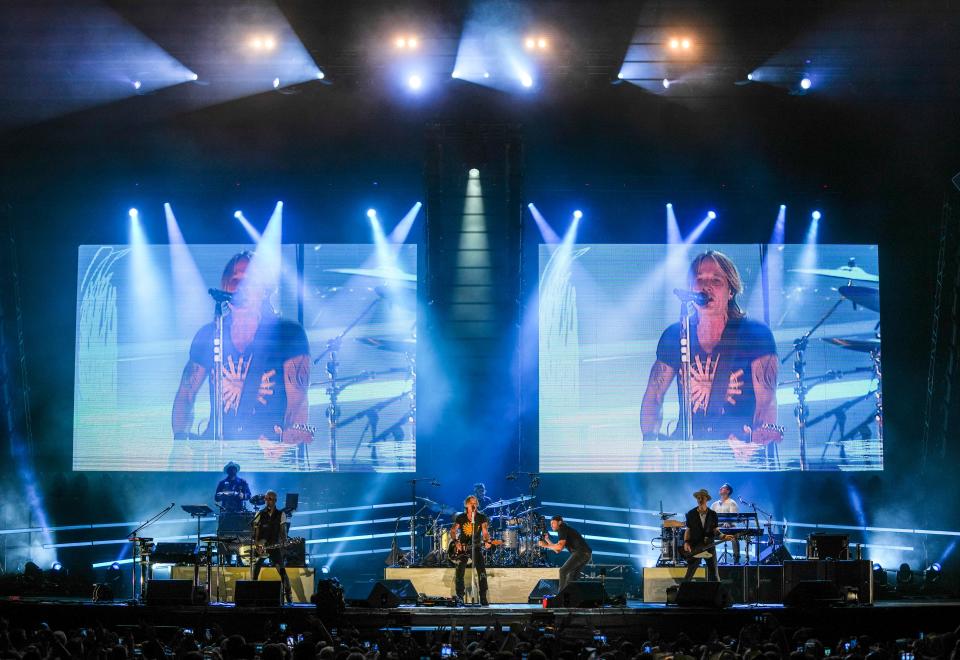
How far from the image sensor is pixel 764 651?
7363 millimetres

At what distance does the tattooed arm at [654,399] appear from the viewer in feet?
55.1

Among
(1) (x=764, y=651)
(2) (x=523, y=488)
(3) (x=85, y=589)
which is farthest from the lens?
(2) (x=523, y=488)

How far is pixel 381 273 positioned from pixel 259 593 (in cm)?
630

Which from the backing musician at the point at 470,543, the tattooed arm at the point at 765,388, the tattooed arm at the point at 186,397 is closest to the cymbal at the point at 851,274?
the tattooed arm at the point at 765,388

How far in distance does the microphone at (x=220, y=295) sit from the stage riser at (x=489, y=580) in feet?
17.5

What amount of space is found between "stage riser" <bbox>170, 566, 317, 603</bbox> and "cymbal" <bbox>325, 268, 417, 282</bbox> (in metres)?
4.99

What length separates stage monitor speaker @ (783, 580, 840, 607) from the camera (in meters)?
11.8

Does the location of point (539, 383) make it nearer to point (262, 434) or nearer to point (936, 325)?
point (262, 434)

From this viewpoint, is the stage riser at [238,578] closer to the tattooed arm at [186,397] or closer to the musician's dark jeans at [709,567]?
the tattooed arm at [186,397]

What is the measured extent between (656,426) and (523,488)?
7.15 feet

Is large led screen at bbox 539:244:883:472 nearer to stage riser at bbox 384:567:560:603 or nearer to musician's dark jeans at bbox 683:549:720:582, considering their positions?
stage riser at bbox 384:567:560:603

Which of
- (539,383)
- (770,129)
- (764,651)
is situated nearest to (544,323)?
(539,383)

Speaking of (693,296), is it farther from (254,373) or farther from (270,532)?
(270,532)

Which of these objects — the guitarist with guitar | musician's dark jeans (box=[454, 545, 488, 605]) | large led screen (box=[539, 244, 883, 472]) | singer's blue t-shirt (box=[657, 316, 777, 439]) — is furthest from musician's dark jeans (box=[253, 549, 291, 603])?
singer's blue t-shirt (box=[657, 316, 777, 439])
